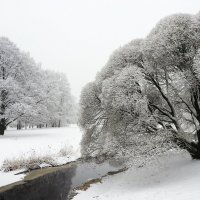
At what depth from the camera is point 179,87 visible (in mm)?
14531

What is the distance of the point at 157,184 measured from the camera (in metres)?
14.0

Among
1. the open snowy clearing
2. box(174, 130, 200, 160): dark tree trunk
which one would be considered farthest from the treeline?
the open snowy clearing

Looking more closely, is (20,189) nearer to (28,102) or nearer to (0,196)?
(0,196)

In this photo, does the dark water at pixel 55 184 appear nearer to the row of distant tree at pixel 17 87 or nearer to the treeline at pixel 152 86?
the treeline at pixel 152 86

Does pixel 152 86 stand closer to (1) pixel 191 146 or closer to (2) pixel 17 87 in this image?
(1) pixel 191 146

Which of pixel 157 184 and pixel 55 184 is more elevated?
pixel 157 184

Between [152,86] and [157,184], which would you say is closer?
[157,184]

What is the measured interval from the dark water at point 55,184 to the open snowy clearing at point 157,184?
2.41 metres

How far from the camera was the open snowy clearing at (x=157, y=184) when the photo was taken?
37.2 feet

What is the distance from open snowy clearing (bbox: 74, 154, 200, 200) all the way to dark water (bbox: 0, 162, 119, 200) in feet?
7.90

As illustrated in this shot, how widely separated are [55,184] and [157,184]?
850 centimetres

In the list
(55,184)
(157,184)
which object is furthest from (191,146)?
(55,184)

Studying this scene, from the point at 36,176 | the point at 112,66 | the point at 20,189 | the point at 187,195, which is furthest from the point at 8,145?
the point at 187,195

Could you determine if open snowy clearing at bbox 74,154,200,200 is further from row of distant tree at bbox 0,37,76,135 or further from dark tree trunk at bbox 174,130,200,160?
row of distant tree at bbox 0,37,76,135
